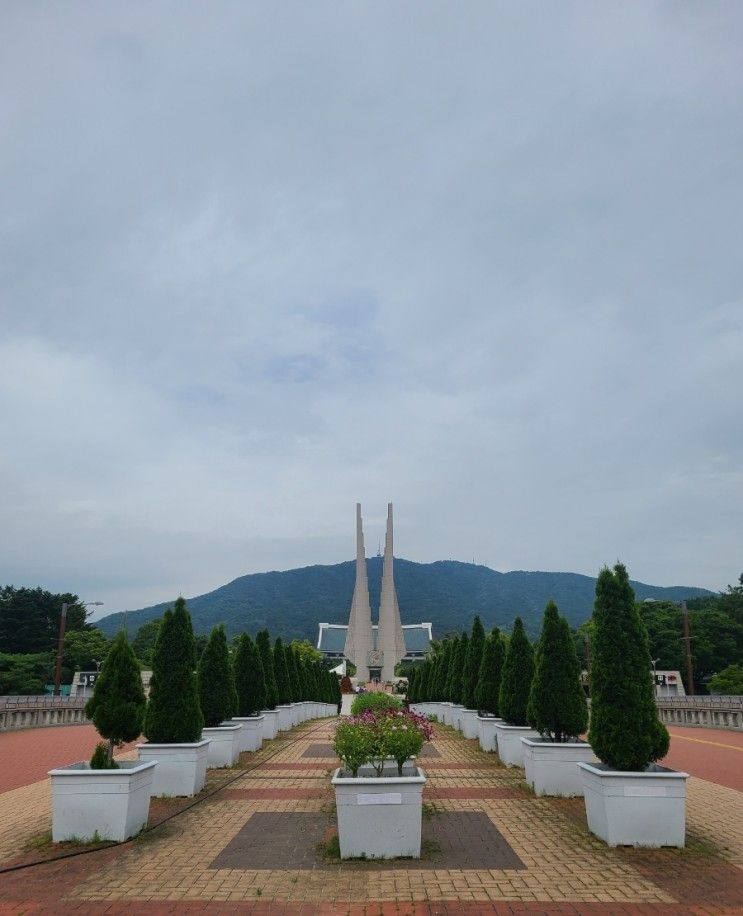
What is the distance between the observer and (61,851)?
6.48 metres

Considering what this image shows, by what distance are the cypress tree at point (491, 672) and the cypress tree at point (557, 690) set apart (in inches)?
167

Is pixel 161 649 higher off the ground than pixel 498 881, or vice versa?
pixel 161 649

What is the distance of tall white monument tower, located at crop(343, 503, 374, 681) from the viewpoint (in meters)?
82.3

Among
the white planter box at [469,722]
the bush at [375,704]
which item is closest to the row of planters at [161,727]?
the bush at [375,704]

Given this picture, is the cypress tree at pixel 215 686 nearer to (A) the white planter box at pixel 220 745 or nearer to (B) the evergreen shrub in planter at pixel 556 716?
(A) the white planter box at pixel 220 745

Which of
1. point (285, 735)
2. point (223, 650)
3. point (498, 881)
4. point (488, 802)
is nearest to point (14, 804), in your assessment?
point (223, 650)

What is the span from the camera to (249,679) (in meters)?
15.0

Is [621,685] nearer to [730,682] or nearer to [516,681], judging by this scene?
[516,681]

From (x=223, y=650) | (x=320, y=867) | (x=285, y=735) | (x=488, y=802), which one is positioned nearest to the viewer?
(x=320, y=867)

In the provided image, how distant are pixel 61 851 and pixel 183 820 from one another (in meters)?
1.68

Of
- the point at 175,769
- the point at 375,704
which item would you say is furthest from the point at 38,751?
the point at 375,704

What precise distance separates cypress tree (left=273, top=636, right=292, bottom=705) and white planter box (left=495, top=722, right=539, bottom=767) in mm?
9954

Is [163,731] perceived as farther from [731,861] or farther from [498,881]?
[731,861]

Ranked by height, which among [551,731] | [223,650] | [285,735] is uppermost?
[223,650]
